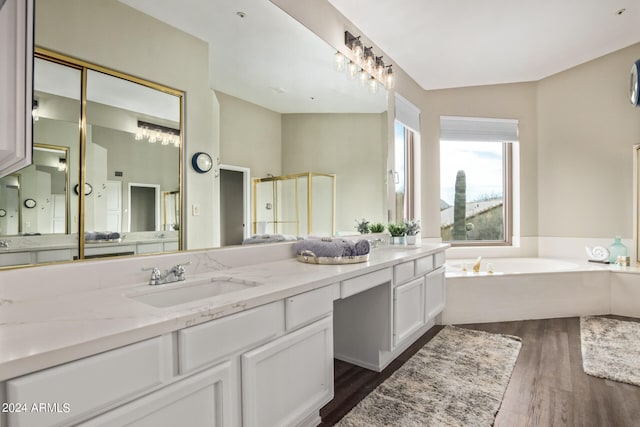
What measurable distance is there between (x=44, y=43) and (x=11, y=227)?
63 centimetres

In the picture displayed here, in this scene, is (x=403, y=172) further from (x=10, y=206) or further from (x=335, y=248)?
(x=10, y=206)

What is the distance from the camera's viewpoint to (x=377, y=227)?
3.07 metres

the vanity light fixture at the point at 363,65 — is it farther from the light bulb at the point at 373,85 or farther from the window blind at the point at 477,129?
the window blind at the point at 477,129

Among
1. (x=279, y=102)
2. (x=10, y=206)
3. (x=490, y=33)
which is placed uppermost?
(x=490, y=33)

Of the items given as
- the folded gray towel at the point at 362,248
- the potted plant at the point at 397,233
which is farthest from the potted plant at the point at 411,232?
the folded gray towel at the point at 362,248

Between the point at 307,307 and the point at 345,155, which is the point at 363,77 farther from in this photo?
the point at 307,307

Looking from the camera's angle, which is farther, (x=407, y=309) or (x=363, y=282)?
(x=407, y=309)

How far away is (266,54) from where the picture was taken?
197 cm

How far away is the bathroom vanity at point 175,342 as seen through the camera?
729mm

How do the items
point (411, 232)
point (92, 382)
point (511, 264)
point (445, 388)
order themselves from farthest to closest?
1. point (511, 264)
2. point (411, 232)
3. point (445, 388)
4. point (92, 382)

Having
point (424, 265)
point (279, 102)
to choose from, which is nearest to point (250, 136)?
point (279, 102)

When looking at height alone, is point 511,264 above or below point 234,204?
below

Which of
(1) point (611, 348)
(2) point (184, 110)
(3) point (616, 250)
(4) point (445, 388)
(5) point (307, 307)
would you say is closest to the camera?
(5) point (307, 307)

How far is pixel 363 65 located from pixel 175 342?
103 inches
